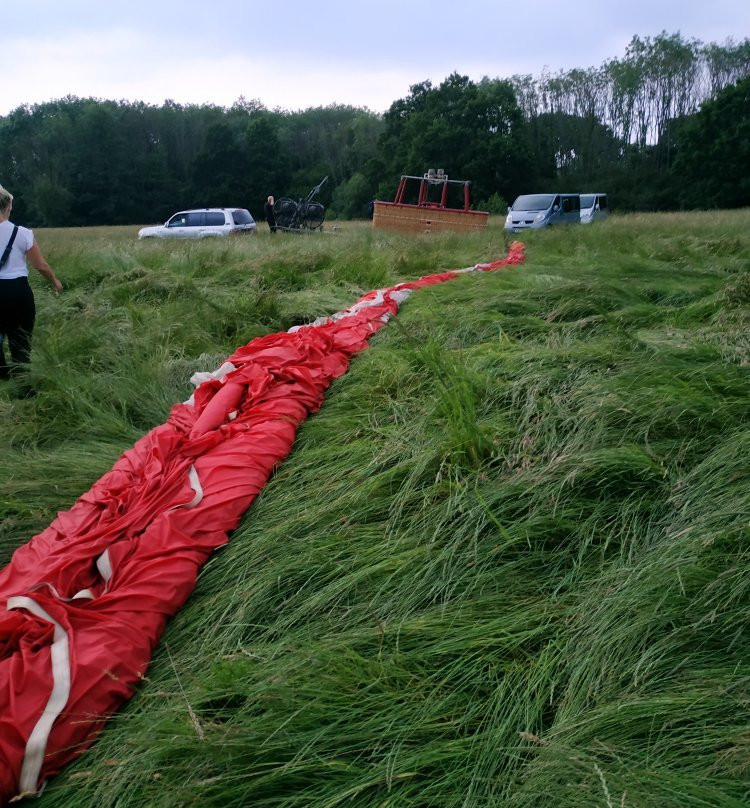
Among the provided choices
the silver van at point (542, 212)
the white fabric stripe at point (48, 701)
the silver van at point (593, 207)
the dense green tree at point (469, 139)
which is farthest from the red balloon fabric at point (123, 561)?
the dense green tree at point (469, 139)

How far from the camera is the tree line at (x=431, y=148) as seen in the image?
1761 inches

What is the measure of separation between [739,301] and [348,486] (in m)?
3.30

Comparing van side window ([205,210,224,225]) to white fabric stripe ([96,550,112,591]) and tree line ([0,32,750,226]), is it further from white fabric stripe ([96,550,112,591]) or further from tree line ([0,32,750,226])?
tree line ([0,32,750,226])

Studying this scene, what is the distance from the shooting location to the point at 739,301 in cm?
425

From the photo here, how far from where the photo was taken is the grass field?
51.4 inches

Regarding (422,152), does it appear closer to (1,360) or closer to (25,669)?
(1,360)

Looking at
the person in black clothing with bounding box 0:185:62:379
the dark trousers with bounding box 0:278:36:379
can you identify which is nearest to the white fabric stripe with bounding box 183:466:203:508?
the person in black clothing with bounding box 0:185:62:379

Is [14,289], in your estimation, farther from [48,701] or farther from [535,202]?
[535,202]

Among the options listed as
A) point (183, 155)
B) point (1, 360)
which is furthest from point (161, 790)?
point (183, 155)

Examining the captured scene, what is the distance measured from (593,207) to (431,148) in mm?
25487

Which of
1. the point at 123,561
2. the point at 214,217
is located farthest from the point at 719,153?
the point at 123,561

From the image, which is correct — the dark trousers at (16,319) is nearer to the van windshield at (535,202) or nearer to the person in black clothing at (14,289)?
the person in black clothing at (14,289)

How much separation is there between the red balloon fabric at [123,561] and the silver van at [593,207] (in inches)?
819

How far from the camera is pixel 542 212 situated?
19.3 meters
